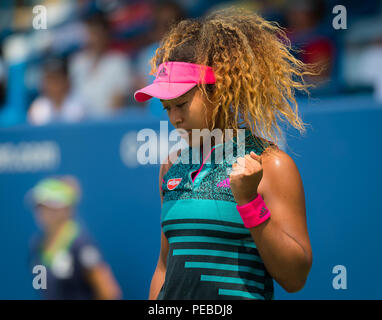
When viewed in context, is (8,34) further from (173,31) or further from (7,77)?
(173,31)

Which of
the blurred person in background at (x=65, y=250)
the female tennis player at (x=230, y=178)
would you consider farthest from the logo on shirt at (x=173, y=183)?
the blurred person in background at (x=65, y=250)

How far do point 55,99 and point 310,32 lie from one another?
7.80 ft

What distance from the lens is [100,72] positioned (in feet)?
16.0

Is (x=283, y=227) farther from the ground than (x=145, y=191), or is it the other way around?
(x=283, y=227)

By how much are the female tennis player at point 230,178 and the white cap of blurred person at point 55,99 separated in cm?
286

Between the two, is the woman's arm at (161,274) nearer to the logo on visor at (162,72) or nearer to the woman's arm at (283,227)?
the woman's arm at (283,227)


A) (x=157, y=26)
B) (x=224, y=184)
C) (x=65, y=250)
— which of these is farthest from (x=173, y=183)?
(x=157, y=26)

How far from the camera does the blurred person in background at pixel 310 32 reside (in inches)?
161

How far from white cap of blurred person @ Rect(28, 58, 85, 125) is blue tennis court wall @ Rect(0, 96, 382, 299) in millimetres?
321

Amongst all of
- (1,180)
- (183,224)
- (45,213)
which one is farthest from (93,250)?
(183,224)

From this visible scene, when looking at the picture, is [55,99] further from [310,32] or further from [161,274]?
[161,274]

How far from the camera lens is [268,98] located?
1.81m

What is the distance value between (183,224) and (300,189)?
39 centimetres

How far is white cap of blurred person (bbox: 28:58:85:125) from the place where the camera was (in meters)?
4.63
